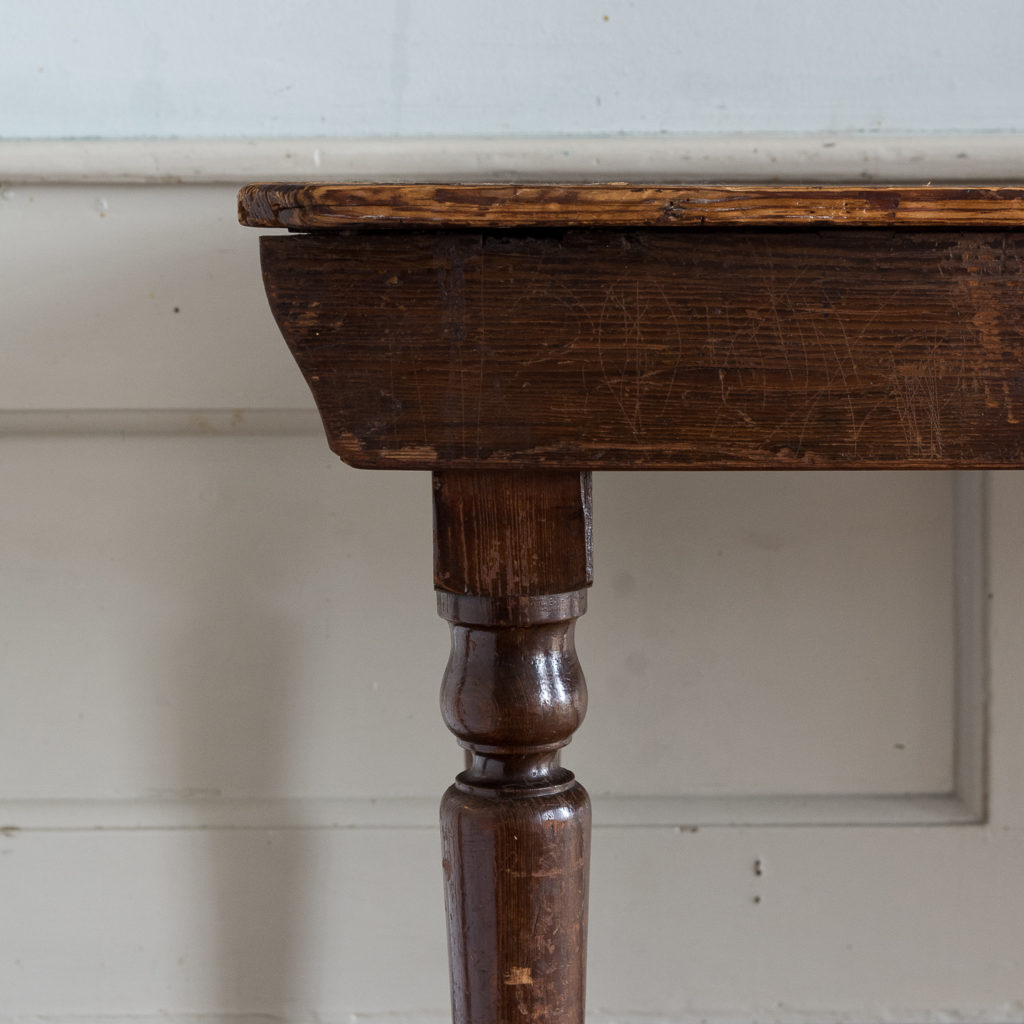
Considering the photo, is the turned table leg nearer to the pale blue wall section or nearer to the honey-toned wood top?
the honey-toned wood top

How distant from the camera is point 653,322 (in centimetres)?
36

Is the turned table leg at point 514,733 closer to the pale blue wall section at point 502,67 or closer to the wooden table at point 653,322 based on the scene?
the wooden table at point 653,322

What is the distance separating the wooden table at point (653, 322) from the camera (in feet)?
1.14

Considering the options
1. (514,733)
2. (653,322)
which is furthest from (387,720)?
(653,322)

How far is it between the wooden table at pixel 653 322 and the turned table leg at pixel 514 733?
24 millimetres

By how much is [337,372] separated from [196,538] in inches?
11.9

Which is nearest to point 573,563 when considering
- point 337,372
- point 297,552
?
point 337,372

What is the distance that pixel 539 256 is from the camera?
36 cm

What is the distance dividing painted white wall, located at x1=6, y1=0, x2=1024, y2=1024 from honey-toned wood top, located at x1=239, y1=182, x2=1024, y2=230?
0.29 metres

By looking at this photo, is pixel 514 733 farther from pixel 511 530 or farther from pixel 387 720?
pixel 387 720

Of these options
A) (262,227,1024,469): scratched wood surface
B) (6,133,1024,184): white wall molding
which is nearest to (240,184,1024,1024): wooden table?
(262,227,1024,469): scratched wood surface

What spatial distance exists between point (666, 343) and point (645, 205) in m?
0.05

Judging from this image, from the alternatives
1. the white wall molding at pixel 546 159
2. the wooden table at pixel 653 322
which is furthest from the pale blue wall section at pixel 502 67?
the wooden table at pixel 653 322

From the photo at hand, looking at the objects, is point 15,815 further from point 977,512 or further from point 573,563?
point 977,512
